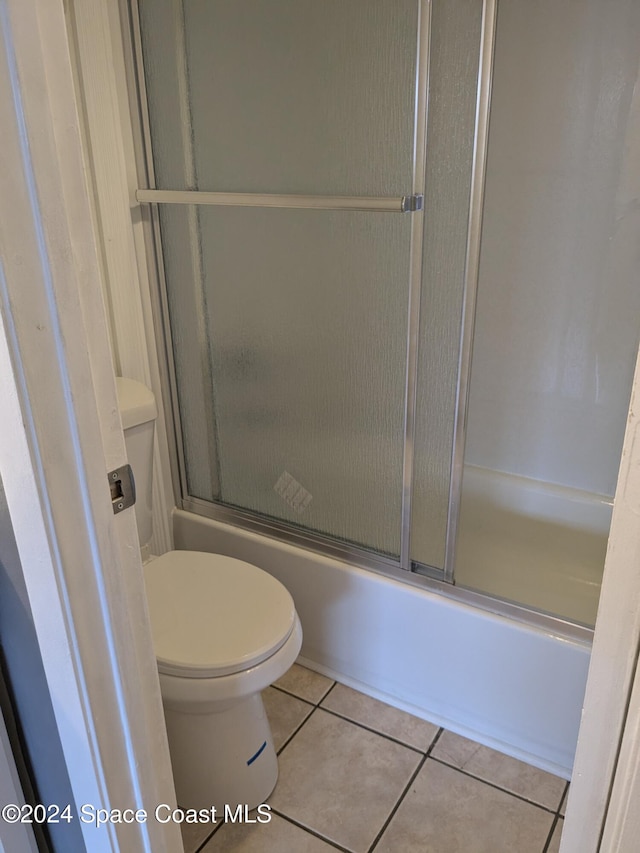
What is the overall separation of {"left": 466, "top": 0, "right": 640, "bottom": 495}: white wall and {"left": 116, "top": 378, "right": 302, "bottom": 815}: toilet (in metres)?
1.01

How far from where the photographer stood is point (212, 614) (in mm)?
1538

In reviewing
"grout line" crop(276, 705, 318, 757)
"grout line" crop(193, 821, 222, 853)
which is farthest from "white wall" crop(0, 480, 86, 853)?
"grout line" crop(276, 705, 318, 757)

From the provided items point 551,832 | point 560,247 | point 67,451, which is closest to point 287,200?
point 560,247

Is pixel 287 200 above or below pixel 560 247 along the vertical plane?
above

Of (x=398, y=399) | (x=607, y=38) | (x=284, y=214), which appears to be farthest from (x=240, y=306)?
(x=607, y=38)

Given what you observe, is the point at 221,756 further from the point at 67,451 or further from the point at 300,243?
the point at 300,243

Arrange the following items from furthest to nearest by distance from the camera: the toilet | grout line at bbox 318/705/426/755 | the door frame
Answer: grout line at bbox 318/705/426/755 → the toilet → the door frame

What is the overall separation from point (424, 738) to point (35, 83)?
163 centimetres

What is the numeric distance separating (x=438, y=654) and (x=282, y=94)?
141cm

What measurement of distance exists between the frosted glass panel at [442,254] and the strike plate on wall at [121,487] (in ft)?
3.03

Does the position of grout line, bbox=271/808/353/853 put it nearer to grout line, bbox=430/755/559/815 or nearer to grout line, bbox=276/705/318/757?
grout line, bbox=276/705/318/757

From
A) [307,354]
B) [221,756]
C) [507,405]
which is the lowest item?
[221,756]

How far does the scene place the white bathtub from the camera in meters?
1.62

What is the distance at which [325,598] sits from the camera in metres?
1.92
